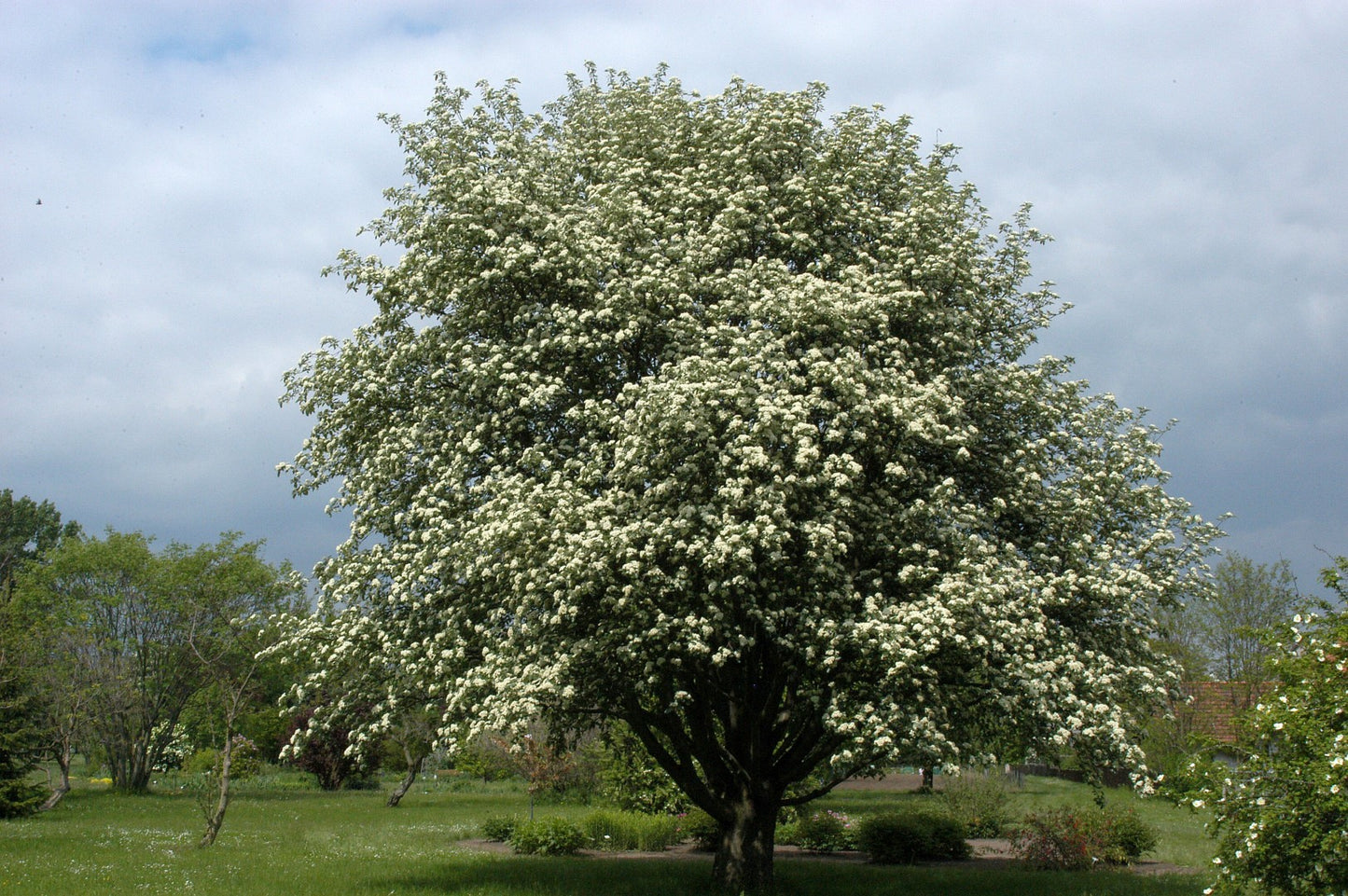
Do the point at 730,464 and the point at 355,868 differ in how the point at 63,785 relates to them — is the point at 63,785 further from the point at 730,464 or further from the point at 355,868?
the point at 730,464

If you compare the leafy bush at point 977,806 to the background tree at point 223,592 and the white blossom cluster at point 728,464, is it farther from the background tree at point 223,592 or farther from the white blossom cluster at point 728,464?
the background tree at point 223,592

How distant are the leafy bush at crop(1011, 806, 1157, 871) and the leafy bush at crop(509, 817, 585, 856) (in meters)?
12.2

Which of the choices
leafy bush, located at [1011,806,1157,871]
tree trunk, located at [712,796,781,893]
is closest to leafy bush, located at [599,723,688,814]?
leafy bush, located at [1011,806,1157,871]

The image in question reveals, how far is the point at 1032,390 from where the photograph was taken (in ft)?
55.2

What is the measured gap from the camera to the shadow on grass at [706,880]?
59.7 feet

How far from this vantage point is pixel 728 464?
44.8 feet

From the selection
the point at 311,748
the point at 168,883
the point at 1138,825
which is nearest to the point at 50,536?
the point at 311,748

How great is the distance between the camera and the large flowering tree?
14.0 metres

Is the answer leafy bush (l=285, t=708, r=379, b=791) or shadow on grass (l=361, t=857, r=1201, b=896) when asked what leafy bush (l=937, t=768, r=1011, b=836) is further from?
leafy bush (l=285, t=708, r=379, b=791)

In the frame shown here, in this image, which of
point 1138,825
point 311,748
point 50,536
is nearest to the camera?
point 1138,825

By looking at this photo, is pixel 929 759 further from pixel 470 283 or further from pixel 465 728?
pixel 470 283

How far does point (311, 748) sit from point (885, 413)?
48.7 meters

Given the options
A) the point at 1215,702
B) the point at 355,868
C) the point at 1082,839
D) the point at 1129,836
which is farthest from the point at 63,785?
the point at 1215,702

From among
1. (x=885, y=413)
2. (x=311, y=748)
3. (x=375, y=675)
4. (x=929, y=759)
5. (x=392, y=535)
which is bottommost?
(x=311, y=748)
